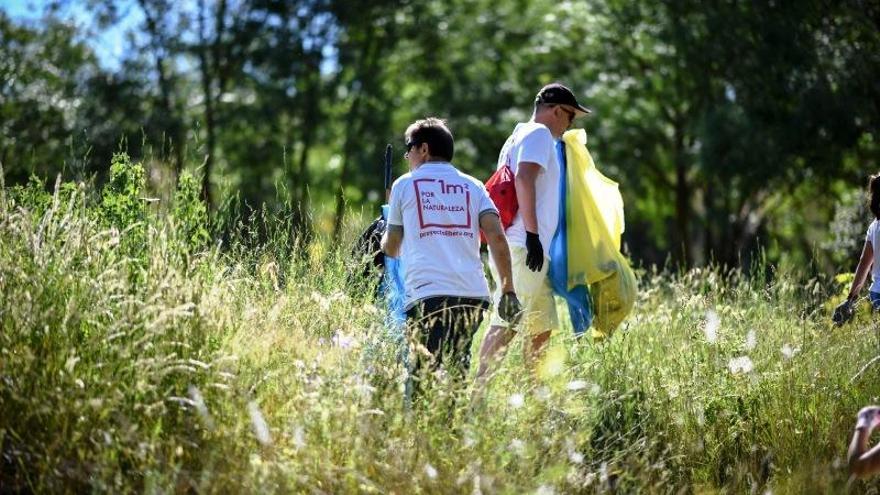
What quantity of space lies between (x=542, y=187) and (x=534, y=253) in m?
0.44

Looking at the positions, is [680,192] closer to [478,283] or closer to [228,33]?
[228,33]

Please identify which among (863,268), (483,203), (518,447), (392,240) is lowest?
(518,447)

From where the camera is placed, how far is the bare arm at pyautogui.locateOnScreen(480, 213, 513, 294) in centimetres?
687

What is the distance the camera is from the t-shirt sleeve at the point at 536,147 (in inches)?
292

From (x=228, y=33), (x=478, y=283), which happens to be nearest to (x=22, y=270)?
(x=478, y=283)

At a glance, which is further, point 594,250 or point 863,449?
point 594,250

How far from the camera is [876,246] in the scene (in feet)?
28.9

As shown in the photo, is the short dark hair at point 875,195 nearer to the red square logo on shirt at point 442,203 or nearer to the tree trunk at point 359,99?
the red square logo on shirt at point 442,203

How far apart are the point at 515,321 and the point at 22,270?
2.55 meters

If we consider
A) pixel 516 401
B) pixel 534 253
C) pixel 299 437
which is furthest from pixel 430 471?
pixel 534 253

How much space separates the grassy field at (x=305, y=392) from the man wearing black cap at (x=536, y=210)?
30cm

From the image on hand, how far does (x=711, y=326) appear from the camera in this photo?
291 inches

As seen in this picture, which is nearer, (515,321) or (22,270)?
(22,270)

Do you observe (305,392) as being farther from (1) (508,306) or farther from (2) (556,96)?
(2) (556,96)
